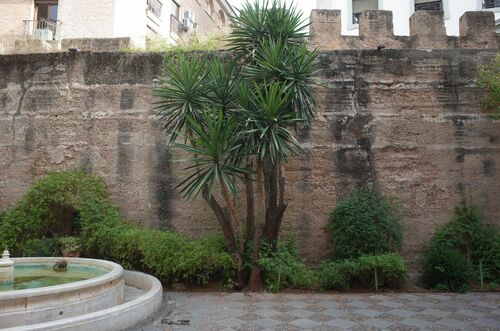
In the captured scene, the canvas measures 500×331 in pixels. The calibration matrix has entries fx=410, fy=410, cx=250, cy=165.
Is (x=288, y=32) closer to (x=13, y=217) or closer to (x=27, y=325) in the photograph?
(x=27, y=325)

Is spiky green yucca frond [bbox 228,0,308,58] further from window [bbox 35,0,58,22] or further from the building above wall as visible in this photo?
window [bbox 35,0,58,22]

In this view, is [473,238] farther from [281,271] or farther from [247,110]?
[247,110]

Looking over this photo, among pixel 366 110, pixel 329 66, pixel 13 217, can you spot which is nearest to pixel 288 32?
pixel 329 66

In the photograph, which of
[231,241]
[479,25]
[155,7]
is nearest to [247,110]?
[231,241]

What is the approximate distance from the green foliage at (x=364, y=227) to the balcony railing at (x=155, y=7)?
11325 millimetres

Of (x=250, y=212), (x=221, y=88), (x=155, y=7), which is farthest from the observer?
(x=155, y=7)

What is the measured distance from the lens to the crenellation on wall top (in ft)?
24.1

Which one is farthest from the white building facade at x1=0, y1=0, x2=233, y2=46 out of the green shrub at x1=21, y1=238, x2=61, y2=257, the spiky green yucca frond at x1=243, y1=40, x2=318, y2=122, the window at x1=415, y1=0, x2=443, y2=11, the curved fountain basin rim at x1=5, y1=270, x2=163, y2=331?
the curved fountain basin rim at x1=5, y1=270, x2=163, y2=331

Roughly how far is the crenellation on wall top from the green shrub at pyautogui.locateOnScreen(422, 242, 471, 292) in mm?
3740

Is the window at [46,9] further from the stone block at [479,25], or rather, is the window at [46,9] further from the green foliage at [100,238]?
the stone block at [479,25]

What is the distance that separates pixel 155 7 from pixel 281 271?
12.4 m

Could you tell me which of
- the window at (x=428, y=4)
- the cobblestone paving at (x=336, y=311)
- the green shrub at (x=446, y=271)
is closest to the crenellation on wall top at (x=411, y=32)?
the green shrub at (x=446, y=271)

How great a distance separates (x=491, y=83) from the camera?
6699 mm

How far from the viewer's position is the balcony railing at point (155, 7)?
14523mm
